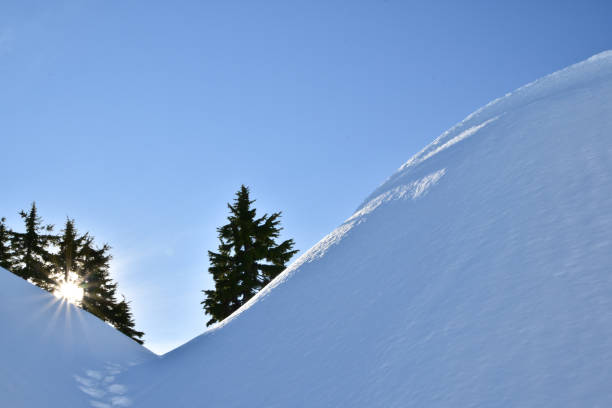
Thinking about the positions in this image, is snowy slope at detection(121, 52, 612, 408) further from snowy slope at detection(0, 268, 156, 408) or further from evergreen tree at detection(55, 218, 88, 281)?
evergreen tree at detection(55, 218, 88, 281)

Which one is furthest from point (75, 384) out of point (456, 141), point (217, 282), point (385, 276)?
point (217, 282)

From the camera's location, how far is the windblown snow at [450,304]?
8.45ft

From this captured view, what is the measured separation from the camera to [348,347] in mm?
3900

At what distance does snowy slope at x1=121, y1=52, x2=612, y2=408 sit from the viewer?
8.37 feet

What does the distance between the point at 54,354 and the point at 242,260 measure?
13.1 meters

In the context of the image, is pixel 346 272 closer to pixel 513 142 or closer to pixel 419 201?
pixel 419 201

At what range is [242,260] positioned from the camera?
1866 cm

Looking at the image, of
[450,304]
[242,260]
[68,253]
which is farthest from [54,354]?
[68,253]

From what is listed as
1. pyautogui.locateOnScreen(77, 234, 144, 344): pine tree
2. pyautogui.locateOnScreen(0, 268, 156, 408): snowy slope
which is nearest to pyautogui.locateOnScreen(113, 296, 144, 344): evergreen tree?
pyautogui.locateOnScreen(77, 234, 144, 344): pine tree

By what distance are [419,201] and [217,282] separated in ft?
47.4

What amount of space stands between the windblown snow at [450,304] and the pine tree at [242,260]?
10534mm

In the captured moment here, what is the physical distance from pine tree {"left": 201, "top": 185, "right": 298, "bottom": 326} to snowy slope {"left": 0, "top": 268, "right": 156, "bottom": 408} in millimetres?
10502

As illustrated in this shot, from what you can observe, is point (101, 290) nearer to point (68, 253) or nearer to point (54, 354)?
point (68, 253)

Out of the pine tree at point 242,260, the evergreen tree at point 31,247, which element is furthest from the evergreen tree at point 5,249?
the pine tree at point 242,260
